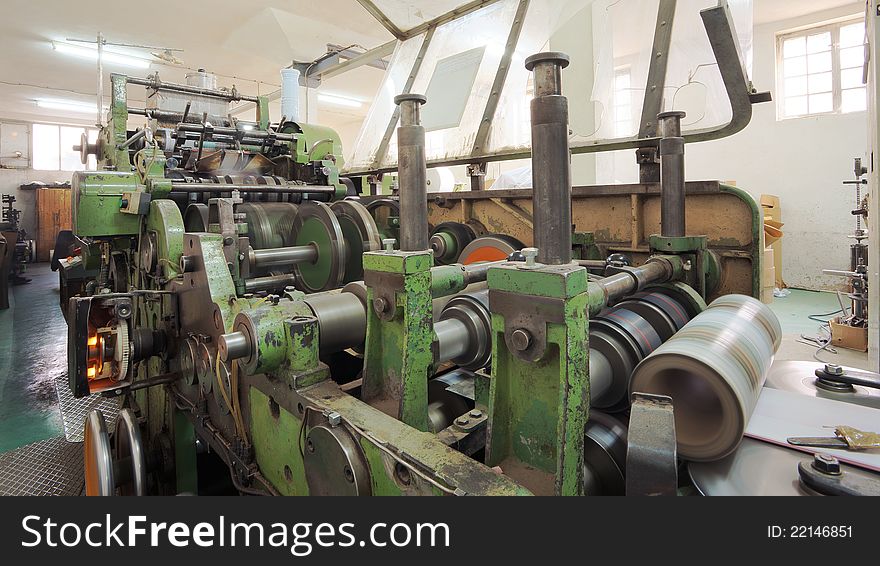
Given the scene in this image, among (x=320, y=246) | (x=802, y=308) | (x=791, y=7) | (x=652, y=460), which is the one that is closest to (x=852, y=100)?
(x=791, y=7)

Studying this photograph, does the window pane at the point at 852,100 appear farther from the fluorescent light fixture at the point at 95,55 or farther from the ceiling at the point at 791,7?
the fluorescent light fixture at the point at 95,55

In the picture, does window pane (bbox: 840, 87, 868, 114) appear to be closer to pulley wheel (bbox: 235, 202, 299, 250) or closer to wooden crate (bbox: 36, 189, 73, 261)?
pulley wheel (bbox: 235, 202, 299, 250)

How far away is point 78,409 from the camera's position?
302 centimetres

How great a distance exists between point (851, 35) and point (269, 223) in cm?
795

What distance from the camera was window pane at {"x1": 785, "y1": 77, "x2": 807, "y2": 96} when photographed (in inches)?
265

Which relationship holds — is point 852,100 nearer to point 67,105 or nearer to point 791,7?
point 791,7

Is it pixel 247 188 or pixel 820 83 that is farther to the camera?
pixel 820 83

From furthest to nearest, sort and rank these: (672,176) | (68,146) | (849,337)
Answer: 1. (68,146)
2. (849,337)
3. (672,176)

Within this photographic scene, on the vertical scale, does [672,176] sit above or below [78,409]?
above

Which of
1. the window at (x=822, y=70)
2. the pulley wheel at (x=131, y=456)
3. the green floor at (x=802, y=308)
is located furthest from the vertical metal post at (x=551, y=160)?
the window at (x=822, y=70)

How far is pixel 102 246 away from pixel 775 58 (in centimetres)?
827

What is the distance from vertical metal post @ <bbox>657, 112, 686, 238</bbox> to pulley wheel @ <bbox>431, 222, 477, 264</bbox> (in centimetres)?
104

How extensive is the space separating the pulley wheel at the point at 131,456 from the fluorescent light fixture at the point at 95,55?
7.02 m

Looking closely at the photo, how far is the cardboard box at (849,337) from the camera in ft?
13.1
